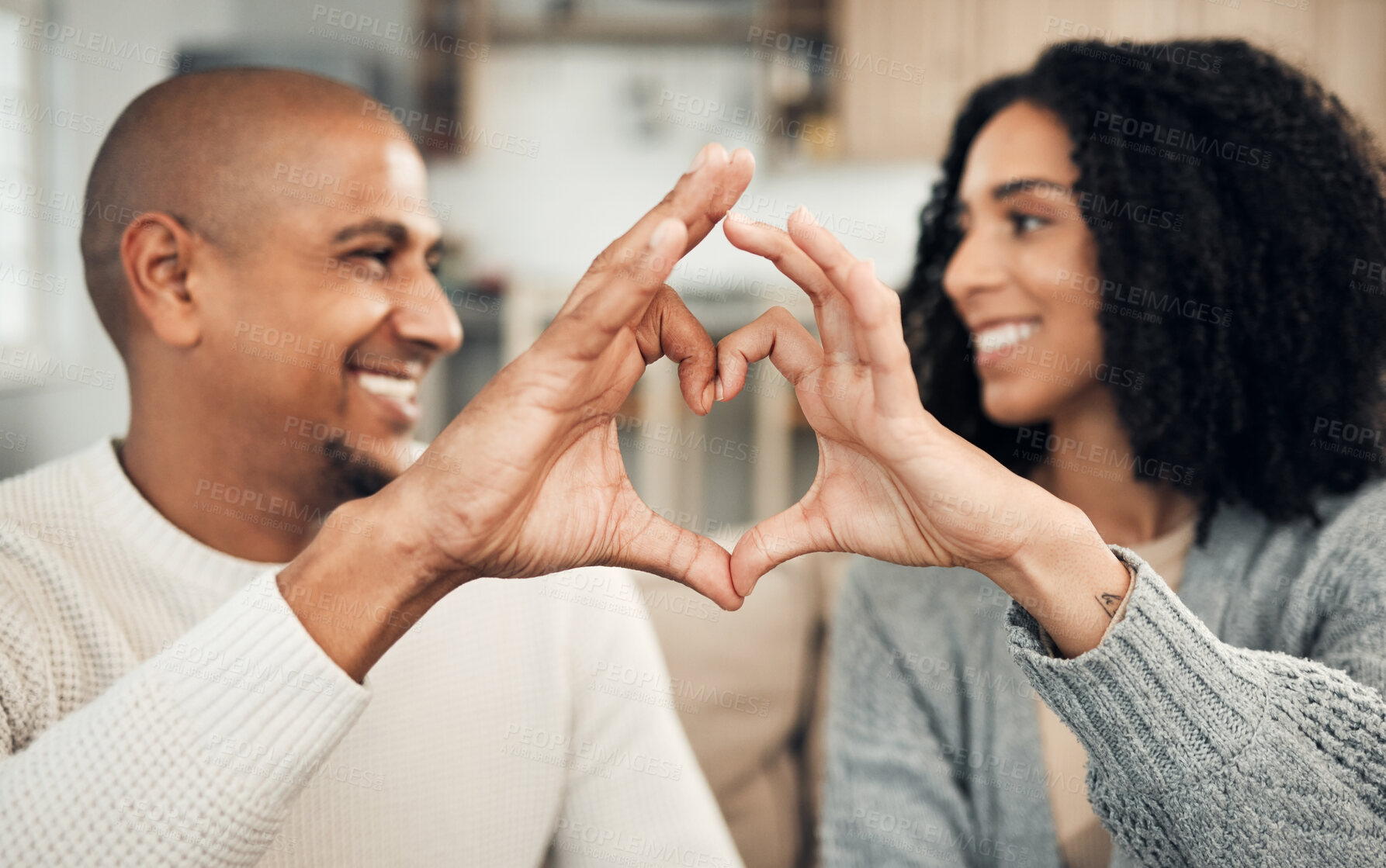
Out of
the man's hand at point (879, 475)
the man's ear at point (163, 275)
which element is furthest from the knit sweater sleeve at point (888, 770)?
the man's ear at point (163, 275)

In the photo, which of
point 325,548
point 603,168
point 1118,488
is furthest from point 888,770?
point 603,168

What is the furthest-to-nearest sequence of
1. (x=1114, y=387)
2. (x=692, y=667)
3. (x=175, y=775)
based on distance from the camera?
1. (x=692, y=667)
2. (x=1114, y=387)
3. (x=175, y=775)

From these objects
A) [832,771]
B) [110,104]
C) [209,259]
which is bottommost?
[832,771]

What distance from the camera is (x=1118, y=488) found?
107 centimetres

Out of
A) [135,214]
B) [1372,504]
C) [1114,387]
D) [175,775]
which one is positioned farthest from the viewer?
[1114,387]

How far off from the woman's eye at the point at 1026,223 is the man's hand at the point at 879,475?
1.59ft

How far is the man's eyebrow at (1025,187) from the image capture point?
1026mm

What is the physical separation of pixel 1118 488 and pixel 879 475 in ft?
1.64

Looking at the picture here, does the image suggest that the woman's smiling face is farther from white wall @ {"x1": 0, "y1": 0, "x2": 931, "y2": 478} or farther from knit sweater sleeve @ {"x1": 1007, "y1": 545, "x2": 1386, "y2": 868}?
white wall @ {"x1": 0, "y1": 0, "x2": 931, "y2": 478}

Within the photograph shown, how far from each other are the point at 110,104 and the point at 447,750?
781 millimetres

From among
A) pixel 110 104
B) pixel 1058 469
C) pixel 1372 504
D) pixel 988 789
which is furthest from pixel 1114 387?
pixel 110 104

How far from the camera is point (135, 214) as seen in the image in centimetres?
79

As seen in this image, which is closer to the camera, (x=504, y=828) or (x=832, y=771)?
(x=504, y=828)

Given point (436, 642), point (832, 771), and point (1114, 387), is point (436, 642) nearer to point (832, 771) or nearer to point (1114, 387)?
point (832, 771)
